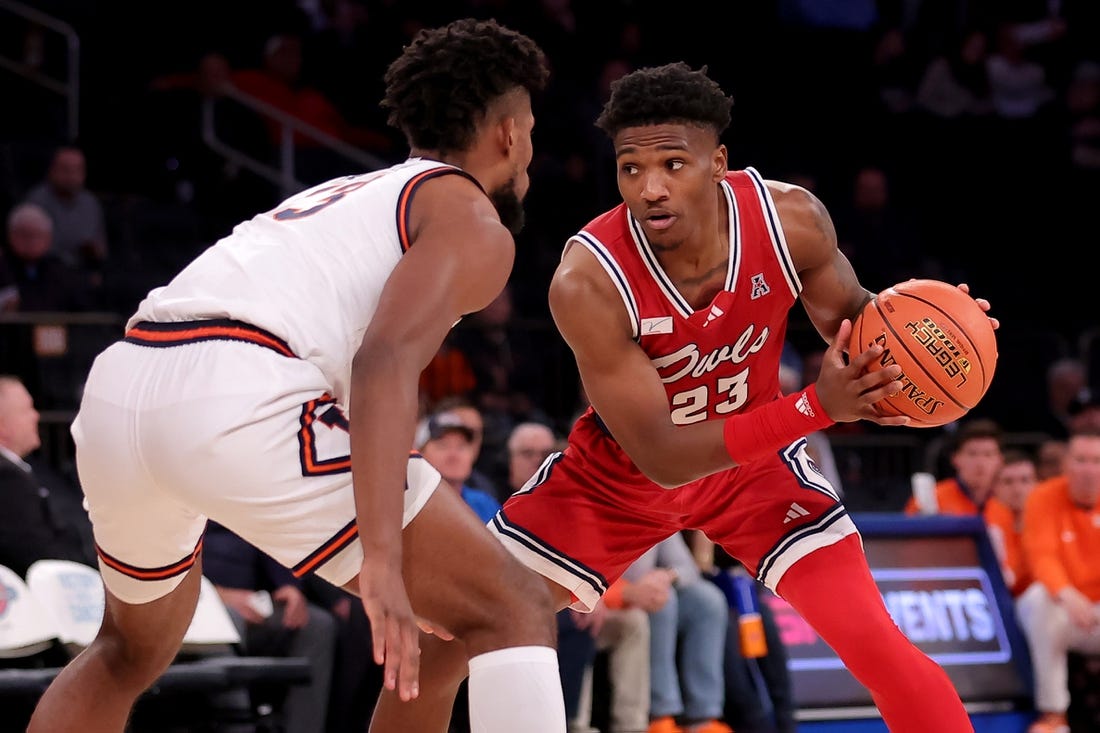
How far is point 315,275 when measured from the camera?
120 inches

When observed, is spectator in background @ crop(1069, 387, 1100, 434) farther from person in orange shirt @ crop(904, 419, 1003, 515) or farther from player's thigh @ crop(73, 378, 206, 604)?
player's thigh @ crop(73, 378, 206, 604)

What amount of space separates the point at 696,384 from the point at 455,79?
129 centimetres

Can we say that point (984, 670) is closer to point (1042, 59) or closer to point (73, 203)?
point (73, 203)

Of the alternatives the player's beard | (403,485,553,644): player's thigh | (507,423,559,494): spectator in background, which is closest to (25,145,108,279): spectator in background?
(507,423,559,494): spectator in background

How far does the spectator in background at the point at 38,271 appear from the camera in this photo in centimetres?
825

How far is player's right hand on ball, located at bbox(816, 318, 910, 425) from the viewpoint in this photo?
11.5 ft

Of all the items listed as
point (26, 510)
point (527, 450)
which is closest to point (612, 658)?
point (527, 450)

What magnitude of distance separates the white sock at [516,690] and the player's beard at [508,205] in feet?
3.23

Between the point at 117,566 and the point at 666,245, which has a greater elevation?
the point at 666,245

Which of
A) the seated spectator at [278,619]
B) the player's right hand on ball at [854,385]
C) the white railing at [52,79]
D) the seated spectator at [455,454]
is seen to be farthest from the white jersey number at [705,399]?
the white railing at [52,79]

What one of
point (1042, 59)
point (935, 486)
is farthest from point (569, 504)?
point (1042, 59)

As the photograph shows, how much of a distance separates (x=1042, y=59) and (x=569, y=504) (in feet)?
33.5

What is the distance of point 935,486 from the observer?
28.3ft

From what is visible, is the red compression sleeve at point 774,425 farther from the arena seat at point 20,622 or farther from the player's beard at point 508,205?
the arena seat at point 20,622
